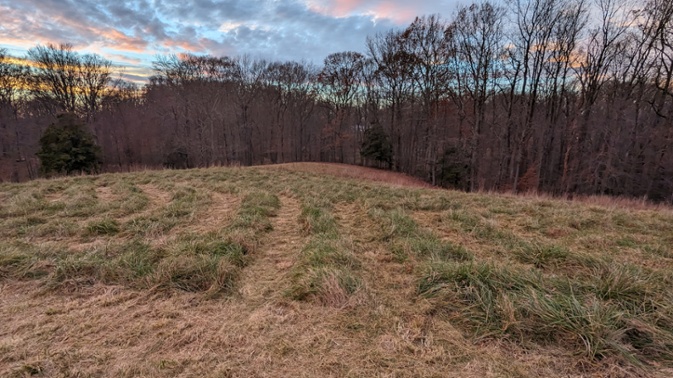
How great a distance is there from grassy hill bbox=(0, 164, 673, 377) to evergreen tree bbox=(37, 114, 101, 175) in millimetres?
18398

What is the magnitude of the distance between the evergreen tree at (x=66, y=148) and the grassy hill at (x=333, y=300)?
18398 millimetres

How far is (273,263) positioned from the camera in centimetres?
348

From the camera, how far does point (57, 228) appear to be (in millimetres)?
4355

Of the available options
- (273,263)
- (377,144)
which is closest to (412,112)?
(377,144)

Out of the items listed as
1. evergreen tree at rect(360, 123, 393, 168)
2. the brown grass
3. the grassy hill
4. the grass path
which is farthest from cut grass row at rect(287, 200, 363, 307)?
evergreen tree at rect(360, 123, 393, 168)

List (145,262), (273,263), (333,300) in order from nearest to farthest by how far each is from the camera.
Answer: (333,300) → (145,262) → (273,263)

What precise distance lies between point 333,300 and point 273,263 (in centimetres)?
123

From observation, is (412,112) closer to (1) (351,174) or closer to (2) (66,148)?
(1) (351,174)

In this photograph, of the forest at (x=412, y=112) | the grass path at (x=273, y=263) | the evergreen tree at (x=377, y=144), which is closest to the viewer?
the grass path at (x=273, y=263)

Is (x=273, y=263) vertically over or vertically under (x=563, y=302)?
under

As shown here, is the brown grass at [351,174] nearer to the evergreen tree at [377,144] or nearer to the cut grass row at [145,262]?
the evergreen tree at [377,144]

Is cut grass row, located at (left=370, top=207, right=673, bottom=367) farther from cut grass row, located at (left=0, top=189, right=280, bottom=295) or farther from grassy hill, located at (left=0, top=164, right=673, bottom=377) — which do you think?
cut grass row, located at (left=0, top=189, right=280, bottom=295)

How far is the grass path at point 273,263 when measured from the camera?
2771mm

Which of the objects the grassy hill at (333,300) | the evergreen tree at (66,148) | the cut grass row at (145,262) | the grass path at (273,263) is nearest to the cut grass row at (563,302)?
the grassy hill at (333,300)
